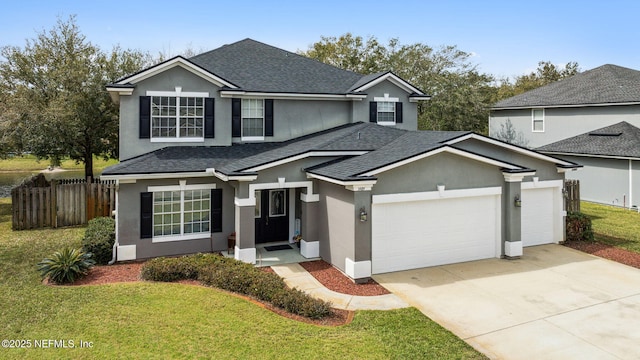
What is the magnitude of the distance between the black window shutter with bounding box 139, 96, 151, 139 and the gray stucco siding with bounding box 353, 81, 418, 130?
28.7ft

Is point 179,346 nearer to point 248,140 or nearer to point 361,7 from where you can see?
point 248,140

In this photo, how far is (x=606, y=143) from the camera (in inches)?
948

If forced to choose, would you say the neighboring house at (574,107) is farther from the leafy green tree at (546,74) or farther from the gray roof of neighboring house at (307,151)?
the leafy green tree at (546,74)

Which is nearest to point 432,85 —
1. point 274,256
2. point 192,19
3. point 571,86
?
point 571,86

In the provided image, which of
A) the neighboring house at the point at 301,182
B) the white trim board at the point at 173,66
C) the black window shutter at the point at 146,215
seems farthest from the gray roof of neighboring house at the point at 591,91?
the black window shutter at the point at 146,215

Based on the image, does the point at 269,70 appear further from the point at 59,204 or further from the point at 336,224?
the point at 59,204

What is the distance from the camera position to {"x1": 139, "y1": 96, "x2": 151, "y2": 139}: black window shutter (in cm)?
1509

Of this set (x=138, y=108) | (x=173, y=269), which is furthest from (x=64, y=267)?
(x=138, y=108)

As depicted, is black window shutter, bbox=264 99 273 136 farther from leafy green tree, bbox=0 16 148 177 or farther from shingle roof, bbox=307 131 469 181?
leafy green tree, bbox=0 16 148 177

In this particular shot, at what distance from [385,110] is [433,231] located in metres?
8.49

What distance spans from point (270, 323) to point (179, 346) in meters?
1.85

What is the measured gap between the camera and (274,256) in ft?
46.2

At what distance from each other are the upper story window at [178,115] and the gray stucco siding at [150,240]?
2.52 metres

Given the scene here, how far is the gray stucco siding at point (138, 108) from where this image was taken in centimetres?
1497
